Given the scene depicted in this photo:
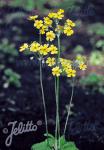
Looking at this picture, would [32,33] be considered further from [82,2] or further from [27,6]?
[82,2]

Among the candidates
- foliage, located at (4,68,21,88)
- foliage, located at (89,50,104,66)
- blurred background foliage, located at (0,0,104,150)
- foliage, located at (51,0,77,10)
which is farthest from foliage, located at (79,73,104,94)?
foliage, located at (51,0,77,10)

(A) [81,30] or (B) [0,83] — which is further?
(A) [81,30]

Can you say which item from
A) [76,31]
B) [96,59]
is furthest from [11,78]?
[76,31]

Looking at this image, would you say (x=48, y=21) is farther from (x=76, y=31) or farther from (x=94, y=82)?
(x=76, y=31)

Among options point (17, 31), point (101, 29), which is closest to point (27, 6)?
point (17, 31)

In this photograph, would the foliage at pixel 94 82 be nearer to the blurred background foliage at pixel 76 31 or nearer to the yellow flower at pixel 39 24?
the blurred background foliage at pixel 76 31

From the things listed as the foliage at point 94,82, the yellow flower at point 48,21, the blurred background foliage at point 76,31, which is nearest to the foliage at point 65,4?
the blurred background foliage at point 76,31

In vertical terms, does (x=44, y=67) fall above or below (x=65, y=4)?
below

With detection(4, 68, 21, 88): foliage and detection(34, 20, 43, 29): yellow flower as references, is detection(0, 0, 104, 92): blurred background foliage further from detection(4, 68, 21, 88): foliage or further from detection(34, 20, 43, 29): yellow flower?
A: detection(34, 20, 43, 29): yellow flower

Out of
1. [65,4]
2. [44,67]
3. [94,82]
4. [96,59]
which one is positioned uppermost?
[65,4]
